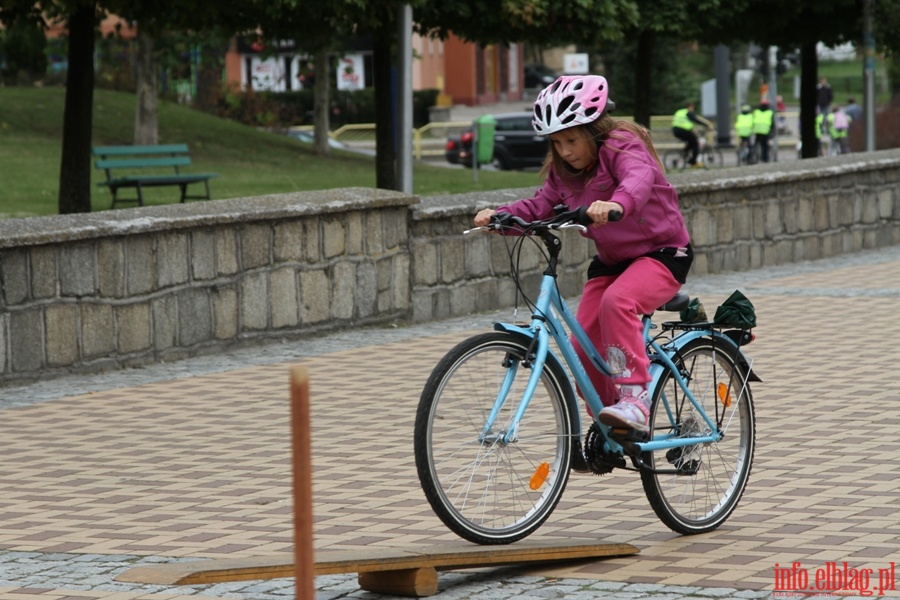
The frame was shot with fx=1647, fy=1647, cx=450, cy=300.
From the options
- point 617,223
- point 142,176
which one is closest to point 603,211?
point 617,223

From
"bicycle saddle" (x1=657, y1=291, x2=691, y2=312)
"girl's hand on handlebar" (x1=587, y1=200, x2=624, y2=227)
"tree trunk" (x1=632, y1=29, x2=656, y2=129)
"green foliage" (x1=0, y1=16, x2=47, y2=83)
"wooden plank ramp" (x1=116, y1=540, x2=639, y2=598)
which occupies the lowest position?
"wooden plank ramp" (x1=116, y1=540, x2=639, y2=598)

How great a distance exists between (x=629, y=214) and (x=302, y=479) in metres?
2.55

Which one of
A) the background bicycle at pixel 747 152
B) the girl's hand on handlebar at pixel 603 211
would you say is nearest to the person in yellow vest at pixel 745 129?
the background bicycle at pixel 747 152

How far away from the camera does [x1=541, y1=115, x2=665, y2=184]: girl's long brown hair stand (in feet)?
17.6

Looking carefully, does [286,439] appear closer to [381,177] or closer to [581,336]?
[581,336]

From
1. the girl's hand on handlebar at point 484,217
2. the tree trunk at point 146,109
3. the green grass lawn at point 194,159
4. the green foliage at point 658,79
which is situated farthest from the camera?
the green foliage at point 658,79

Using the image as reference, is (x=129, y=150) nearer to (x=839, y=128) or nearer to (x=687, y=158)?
(x=687, y=158)

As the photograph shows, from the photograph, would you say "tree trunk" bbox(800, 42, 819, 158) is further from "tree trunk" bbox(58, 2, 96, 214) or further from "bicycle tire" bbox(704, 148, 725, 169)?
"tree trunk" bbox(58, 2, 96, 214)

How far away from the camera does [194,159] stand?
2886 centimetres

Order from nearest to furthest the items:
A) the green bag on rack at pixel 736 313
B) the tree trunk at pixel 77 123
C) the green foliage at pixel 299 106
→ the green bag on rack at pixel 736 313
the tree trunk at pixel 77 123
the green foliage at pixel 299 106

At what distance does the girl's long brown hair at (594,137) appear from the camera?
5363mm

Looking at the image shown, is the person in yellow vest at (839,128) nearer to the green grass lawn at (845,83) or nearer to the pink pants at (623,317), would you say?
the green grass lawn at (845,83)

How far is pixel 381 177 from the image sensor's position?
67.6 feet

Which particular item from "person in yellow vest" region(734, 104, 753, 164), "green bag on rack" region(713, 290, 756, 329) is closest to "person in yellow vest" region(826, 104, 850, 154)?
"person in yellow vest" region(734, 104, 753, 164)
